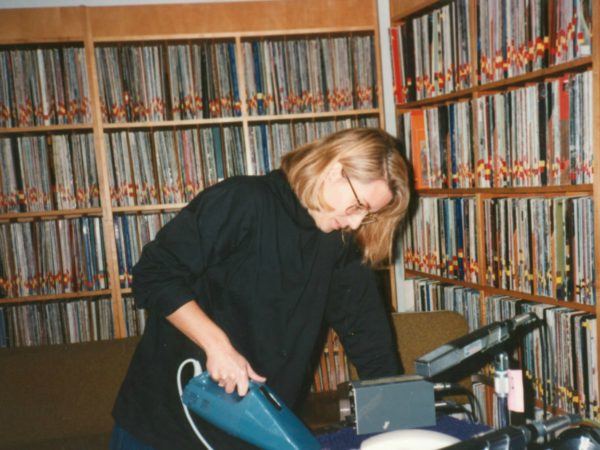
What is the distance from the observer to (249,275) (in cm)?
124

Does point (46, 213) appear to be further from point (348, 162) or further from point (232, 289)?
point (348, 162)

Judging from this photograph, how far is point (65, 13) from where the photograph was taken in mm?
2252

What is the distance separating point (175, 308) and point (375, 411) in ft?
1.49

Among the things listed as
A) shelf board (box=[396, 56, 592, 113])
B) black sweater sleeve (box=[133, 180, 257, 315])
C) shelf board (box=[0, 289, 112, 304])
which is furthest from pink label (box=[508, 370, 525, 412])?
shelf board (box=[0, 289, 112, 304])

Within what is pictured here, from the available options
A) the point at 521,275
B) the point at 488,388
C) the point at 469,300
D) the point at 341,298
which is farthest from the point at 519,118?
the point at 488,388

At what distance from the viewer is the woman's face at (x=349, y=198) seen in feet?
4.04

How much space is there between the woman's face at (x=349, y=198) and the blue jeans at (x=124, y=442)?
2.18ft

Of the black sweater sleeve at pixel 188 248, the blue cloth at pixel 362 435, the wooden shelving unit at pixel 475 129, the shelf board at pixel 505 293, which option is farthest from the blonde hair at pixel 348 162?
the shelf board at pixel 505 293

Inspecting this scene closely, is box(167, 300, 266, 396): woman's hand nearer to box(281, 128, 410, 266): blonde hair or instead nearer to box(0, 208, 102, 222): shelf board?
box(281, 128, 410, 266): blonde hair

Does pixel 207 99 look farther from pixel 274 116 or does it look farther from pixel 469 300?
pixel 469 300

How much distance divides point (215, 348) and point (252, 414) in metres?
0.15

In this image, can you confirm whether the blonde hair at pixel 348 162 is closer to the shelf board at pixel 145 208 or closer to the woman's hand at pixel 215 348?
the woman's hand at pixel 215 348

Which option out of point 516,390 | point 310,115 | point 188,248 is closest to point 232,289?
point 188,248

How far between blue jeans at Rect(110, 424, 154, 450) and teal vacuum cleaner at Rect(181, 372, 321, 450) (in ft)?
0.65
